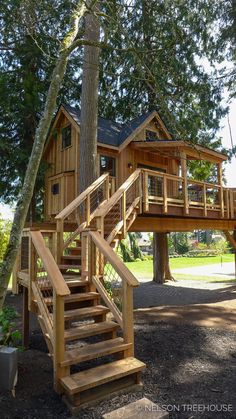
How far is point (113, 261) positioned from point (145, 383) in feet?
5.56

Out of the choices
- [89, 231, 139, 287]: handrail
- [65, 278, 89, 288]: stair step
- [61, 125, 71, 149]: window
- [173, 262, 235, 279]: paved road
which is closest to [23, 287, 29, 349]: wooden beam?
[65, 278, 89, 288]: stair step

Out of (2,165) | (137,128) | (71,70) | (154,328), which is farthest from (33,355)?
(71,70)

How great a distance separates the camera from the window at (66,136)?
1465 cm

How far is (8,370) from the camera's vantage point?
394 centimetres

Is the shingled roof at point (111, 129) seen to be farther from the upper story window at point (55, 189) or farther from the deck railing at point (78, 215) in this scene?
the deck railing at point (78, 215)

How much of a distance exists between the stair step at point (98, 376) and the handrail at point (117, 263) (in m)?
1.03

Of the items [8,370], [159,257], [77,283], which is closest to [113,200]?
[77,283]

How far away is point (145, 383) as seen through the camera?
14.2ft

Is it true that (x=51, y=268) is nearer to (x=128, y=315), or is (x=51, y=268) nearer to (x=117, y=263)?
(x=117, y=263)

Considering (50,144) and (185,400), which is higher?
(50,144)

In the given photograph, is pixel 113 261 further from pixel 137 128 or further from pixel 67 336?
pixel 137 128

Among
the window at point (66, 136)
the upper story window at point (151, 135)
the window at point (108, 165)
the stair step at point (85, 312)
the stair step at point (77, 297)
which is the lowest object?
the stair step at point (85, 312)

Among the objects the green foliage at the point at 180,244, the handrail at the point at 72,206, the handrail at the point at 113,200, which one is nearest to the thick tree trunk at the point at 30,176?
the handrail at the point at 72,206

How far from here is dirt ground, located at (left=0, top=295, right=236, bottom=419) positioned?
3.71 m
